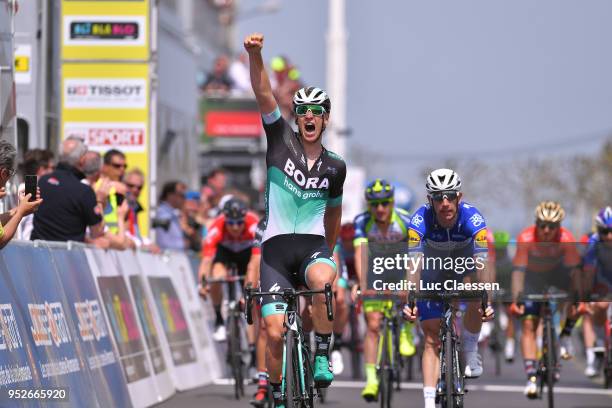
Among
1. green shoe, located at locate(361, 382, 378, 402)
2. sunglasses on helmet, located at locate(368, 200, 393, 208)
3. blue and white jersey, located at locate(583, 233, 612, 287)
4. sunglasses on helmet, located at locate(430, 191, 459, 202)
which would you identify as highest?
sunglasses on helmet, located at locate(368, 200, 393, 208)

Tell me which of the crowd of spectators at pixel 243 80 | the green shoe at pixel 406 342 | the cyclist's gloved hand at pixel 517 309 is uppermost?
the crowd of spectators at pixel 243 80

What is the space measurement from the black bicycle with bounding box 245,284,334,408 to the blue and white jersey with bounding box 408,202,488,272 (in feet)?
5.37

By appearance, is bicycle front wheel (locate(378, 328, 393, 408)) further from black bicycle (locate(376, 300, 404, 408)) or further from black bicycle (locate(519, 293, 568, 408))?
black bicycle (locate(519, 293, 568, 408))

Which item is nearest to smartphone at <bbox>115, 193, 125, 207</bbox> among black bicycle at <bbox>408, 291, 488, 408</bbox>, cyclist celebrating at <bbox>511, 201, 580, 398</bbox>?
cyclist celebrating at <bbox>511, 201, 580, 398</bbox>

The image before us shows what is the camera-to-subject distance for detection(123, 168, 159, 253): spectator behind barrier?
1708 centimetres

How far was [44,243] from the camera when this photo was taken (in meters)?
11.4

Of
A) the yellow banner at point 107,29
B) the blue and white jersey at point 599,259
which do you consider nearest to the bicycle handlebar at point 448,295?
the blue and white jersey at point 599,259

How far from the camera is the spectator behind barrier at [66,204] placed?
1303 centimetres

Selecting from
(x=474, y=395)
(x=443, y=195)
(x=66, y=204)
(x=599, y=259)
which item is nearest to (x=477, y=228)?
(x=443, y=195)

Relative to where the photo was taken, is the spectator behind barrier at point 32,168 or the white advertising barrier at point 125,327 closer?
the white advertising barrier at point 125,327

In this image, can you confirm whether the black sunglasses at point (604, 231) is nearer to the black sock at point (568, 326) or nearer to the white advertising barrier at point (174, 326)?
the black sock at point (568, 326)

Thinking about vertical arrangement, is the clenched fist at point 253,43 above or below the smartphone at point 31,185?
above

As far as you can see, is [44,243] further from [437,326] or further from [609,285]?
[609,285]

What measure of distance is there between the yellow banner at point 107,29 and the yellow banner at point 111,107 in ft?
0.54
